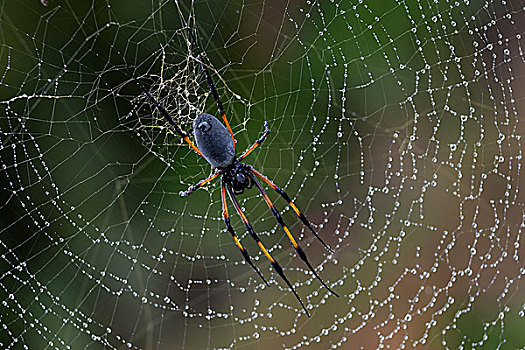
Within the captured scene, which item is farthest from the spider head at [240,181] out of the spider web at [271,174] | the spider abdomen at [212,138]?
the spider web at [271,174]

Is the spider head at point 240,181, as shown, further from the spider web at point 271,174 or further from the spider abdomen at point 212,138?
the spider web at point 271,174

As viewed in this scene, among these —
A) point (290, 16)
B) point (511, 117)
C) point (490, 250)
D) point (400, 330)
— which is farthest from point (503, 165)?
point (290, 16)

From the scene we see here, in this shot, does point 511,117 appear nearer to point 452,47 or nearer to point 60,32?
point 452,47

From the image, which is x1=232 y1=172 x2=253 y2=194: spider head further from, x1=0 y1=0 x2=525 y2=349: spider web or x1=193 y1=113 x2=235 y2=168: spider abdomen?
x1=0 y1=0 x2=525 y2=349: spider web

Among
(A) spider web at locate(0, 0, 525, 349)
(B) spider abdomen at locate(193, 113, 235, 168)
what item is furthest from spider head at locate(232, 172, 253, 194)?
(A) spider web at locate(0, 0, 525, 349)

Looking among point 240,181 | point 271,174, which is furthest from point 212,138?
point 271,174

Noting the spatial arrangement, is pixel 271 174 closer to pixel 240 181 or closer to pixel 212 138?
pixel 240 181
